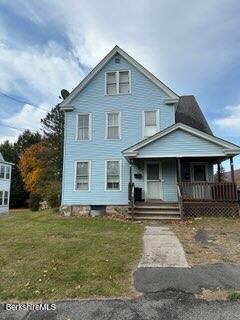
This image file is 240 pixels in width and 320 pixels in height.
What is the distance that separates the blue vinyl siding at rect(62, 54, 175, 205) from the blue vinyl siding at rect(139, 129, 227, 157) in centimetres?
201

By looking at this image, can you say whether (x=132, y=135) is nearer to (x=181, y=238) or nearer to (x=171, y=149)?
(x=171, y=149)

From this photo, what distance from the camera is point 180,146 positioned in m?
15.5

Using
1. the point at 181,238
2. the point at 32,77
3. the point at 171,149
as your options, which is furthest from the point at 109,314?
the point at 32,77

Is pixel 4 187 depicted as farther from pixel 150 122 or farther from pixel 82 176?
pixel 150 122

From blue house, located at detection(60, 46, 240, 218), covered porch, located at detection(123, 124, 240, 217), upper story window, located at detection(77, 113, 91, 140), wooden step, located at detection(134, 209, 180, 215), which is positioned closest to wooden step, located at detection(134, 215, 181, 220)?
wooden step, located at detection(134, 209, 180, 215)

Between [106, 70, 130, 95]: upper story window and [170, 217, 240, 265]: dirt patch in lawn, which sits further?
[106, 70, 130, 95]: upper story window

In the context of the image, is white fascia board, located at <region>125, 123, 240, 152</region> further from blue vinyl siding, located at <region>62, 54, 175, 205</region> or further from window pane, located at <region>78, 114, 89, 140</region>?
window pane, located at <region>78, 114, 89, 140</region>

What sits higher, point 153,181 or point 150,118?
point 150,118

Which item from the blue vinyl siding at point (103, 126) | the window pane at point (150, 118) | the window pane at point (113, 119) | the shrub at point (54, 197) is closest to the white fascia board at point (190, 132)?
the blue vinyl siding at point (103, 126)

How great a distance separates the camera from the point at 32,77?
749 inches

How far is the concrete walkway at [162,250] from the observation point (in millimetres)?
7109

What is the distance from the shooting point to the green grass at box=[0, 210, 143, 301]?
5.54m

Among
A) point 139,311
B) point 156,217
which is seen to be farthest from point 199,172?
point 139,311

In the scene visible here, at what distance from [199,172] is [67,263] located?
12305mm
